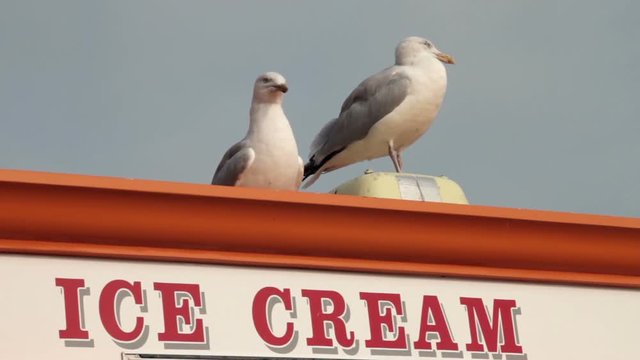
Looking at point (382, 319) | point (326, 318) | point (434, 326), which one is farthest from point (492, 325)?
point (326, 318)

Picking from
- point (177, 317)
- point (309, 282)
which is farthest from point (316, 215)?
point (177, 317)

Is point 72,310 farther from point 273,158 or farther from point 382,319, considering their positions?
point 273,158

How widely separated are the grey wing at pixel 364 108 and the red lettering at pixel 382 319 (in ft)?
8.14

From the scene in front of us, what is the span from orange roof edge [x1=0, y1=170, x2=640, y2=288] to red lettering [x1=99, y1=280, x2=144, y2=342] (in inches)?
5.1

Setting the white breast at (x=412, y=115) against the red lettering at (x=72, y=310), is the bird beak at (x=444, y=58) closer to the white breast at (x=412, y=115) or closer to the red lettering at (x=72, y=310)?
the white breast at (x=412, y=115)

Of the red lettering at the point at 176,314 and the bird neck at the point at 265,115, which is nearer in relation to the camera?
the red lettering at the point at 176,314

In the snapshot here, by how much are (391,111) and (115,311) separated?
3.28 meters

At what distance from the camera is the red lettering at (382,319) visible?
607 centimetres

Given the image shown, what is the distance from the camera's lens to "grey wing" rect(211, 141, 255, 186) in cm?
733

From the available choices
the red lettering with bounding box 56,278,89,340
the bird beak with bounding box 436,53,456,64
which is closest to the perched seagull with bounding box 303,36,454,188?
the bird beak with bounding box 436,53,456,64

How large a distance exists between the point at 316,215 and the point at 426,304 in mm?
633

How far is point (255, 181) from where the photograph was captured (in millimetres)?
7363

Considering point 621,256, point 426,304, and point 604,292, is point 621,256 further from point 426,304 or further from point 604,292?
point 426,304

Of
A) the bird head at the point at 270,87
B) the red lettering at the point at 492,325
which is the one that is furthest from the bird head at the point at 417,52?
the red lettering at the point at 492,325
